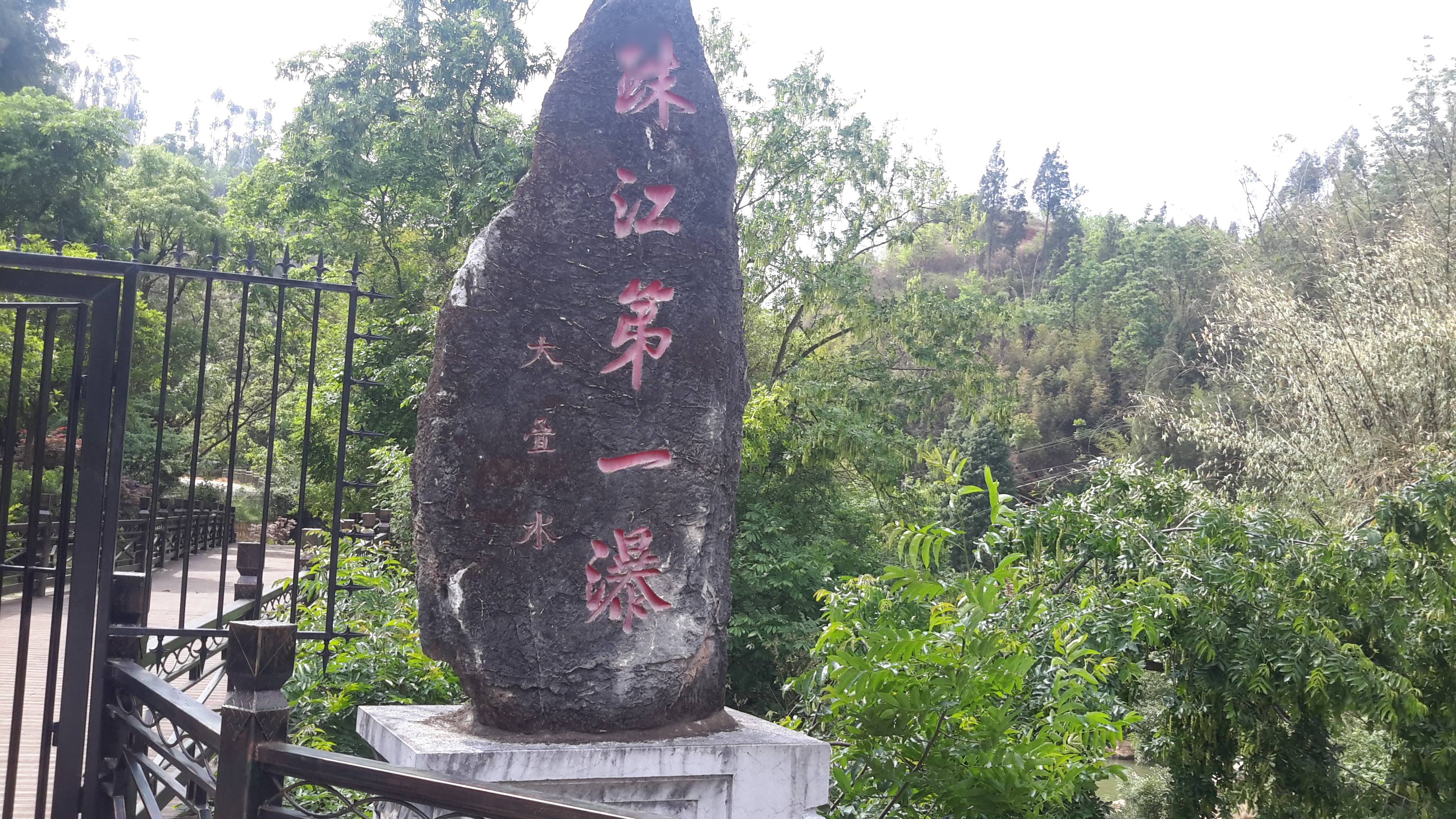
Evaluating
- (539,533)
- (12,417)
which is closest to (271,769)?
(539,533)

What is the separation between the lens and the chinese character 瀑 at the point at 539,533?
3254 millimetres

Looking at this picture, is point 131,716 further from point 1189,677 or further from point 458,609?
point 1189,677

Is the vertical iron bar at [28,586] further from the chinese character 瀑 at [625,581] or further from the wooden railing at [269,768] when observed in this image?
the chinese character 瀑 at [625,581]

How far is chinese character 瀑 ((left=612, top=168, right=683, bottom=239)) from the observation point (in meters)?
3.48

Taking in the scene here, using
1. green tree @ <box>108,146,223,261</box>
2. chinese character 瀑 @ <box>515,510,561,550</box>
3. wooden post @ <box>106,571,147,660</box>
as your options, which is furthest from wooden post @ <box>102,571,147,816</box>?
green tree @ <box>108,146,223,261</box>

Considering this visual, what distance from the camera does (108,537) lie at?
3.16 meters

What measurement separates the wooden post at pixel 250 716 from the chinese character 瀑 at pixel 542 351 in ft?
4.50

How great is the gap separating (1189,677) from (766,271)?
10.7m

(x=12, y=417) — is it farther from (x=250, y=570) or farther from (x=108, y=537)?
(x=250, y=570)

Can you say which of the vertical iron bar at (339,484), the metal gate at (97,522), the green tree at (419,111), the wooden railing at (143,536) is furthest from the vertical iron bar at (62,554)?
the green tree at (419,111)

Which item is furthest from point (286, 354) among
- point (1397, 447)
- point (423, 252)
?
point (1397, 447)

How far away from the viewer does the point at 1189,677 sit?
15.0 ft

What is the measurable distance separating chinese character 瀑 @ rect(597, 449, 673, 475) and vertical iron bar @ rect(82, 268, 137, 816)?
138 centimetres

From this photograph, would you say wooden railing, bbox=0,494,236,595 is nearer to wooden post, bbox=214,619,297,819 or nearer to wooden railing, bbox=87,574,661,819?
wooden railing, bbox=87,574,661,819
